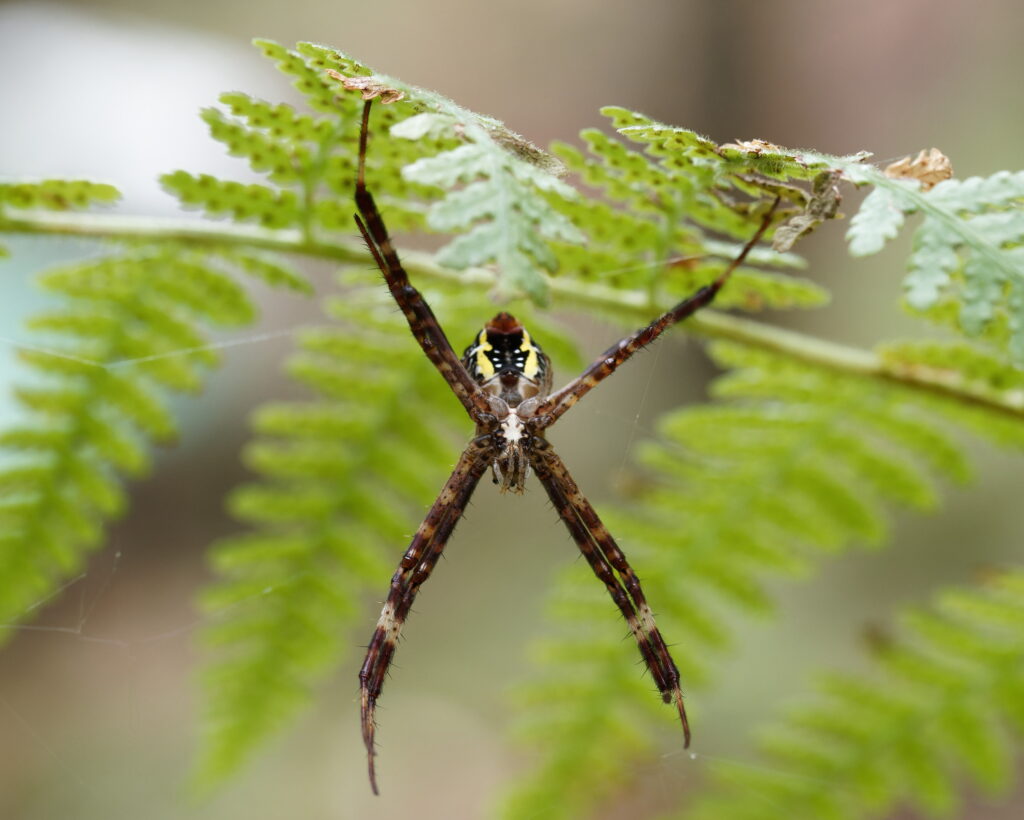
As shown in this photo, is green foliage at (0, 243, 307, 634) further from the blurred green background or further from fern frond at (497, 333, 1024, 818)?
the blurred green background

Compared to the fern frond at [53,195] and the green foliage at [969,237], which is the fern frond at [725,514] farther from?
the fern frond at [53,195]

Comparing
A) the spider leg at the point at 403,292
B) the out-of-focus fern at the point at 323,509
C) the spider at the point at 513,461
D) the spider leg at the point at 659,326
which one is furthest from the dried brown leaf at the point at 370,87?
the out-of-focus fern at the point at 323,509

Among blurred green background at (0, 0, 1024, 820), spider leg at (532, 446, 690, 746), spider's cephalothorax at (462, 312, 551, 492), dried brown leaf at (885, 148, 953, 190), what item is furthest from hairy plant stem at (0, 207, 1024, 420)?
blurred green background at (0, 0, 1024, 820)

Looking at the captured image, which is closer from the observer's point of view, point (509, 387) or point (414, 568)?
point (509, 387)

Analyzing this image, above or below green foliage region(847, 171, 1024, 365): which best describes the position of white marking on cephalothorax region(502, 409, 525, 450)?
below

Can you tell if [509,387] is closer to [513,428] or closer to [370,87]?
[513,428]

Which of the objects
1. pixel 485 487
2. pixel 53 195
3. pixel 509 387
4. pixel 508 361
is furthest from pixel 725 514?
pixel 485 487
